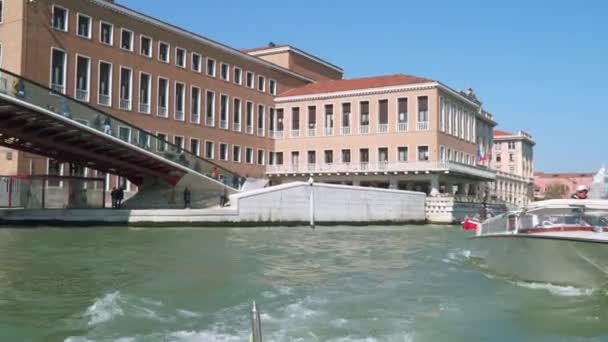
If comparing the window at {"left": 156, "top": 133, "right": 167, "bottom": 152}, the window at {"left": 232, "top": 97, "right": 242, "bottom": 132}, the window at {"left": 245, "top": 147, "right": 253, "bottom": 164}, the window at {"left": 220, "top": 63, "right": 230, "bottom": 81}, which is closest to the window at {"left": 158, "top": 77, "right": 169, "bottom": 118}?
the window at {"left": 220, "top": 63, "right": 230, "bottom": 81}

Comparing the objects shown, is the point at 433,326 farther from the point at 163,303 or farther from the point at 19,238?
the point at 19,238

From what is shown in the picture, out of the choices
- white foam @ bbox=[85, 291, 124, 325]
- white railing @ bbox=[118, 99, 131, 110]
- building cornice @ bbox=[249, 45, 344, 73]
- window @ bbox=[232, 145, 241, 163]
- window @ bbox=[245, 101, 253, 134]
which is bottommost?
white foam @ bbox=[85, 291, 124, 325]

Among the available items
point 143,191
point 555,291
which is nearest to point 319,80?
point 143,191

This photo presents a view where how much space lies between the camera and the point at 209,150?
44.8 metres

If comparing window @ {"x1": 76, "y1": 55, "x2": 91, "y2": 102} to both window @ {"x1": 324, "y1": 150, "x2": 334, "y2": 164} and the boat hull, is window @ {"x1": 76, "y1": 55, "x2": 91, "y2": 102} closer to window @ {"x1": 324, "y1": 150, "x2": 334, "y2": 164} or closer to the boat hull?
window @ {"x1": 324, "y1": 150, "x2": 334, "y2": 164}

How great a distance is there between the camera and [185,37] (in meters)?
A: 42.2

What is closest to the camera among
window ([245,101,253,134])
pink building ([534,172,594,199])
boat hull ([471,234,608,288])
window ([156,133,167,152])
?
boat hull ([471,234,608,288])

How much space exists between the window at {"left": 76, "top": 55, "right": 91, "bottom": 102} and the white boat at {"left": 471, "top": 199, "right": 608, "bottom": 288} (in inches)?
1147

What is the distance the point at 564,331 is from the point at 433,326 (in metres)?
1.30

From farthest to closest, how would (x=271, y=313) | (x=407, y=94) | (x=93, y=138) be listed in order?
(x=407, y=94) → (x=93, y=138) → (x=271, y=313)

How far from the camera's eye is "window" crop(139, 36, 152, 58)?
38953mm

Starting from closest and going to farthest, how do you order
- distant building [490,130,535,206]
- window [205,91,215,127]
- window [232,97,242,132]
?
window [205,91,215,127], window [232,97,242,132], distant building [490,130,535,206]

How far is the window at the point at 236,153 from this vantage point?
47.0 metres

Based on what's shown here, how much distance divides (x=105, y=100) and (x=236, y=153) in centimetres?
1269
